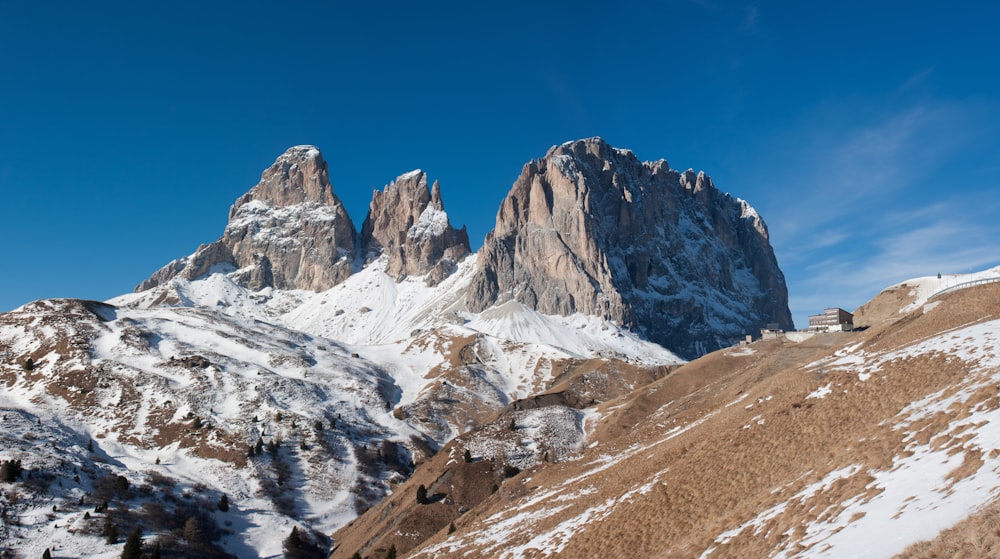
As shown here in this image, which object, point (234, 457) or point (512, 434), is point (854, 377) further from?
point (234, 457)

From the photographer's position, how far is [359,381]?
14100cm

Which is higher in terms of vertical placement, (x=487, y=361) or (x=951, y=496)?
(x=487, y=361)

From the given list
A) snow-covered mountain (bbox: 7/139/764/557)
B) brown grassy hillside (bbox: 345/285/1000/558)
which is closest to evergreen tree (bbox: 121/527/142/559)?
snow-covered mountain (bbox: 7/139/764/557)

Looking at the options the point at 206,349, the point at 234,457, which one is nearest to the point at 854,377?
the point at 234,457

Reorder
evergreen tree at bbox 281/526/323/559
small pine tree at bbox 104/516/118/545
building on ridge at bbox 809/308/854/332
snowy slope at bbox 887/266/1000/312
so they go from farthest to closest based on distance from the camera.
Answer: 1. building on ridge at bbox 809/308/854/332
2. snowy slope at bbox 887/266/1000/312
3. evergreen tree at bbox 281/526/323/559
4. small pine tree at bbox 104/516/118/545

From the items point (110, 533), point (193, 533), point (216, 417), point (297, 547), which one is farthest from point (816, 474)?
point (216, 417)

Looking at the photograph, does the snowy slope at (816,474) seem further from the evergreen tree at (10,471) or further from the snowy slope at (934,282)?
the evergreen tree at (10,471)

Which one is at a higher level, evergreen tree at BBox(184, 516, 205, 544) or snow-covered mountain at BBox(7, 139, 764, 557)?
snow-covered mountain at BBox(7, 139, 764, 557)

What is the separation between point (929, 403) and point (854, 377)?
7.45 meters

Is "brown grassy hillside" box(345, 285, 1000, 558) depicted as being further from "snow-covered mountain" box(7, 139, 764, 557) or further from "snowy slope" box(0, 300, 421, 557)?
"snowy slope" box(0, 300, 421, 557)

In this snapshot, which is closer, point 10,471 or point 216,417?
point 10,471

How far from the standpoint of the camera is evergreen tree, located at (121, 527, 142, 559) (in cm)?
5997

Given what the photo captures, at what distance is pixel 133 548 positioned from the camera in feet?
199

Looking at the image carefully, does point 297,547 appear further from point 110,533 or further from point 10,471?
point 10,471
